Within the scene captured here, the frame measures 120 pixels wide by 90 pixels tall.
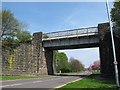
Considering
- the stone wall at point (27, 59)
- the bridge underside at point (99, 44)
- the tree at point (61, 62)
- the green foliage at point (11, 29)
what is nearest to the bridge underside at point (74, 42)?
the bridge underside at point (99, 44)

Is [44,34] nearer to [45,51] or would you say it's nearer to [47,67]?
[45,51]

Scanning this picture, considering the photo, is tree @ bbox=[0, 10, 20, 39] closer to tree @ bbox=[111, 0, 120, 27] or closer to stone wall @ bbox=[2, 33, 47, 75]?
stone wall @ bbox=[2, 33, 47, 75]

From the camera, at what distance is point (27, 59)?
5469 cm

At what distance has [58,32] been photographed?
183 feet

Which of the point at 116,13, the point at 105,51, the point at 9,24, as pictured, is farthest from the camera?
the point at 9,24

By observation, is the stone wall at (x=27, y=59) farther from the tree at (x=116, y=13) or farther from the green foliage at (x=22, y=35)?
the tree at (x=116, y=13)

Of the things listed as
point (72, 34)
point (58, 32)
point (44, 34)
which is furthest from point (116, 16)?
point (44, 34)

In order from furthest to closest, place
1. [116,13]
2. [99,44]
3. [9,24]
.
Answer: [9,24] → [99,44] → [116,13]

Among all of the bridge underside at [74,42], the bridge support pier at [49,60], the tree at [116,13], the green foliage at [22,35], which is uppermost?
the green foliage at [22,35]

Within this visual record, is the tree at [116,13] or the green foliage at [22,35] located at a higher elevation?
the green foliage at [22,35]

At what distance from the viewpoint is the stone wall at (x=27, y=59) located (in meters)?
50.9

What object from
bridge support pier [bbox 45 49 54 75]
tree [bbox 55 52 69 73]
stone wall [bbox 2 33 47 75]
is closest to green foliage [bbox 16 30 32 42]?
bridge support pier [bbox 45 49 54 75]

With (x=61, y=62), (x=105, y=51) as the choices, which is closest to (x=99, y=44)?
(x=105, y=51)

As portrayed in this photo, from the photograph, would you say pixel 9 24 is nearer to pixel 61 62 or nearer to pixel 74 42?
pixel 74 42
